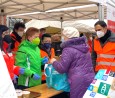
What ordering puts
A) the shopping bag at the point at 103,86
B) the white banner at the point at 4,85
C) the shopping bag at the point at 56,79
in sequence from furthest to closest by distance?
the shopping bag at the point at 56,79, the shopping bag at the point at 103,86, the white banner at the point at 4,85

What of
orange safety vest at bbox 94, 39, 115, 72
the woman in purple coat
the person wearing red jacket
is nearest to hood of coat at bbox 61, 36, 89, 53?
the woman in purple coat

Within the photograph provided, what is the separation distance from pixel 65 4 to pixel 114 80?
3175 millimetres

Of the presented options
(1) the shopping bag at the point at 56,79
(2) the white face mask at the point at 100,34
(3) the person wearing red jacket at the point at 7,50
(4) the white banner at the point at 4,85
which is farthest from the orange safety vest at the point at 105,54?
→ (4) the white banner at the point at 4,85

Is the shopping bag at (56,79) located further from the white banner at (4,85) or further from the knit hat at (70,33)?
the white banner at (4,85)

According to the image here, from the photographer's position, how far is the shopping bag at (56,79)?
332cm

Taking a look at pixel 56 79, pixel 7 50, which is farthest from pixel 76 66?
pixel 7 50

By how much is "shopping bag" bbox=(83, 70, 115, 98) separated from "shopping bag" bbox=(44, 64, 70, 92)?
0.44 meters

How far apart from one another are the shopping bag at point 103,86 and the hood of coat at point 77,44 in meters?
0.41

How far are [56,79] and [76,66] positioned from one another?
353 millimetres

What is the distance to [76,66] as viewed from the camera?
126 inches

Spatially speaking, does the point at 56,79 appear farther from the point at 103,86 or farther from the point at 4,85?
the point at 4,85

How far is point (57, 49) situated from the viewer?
5.95 m

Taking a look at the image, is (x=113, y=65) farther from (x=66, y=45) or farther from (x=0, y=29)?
(x=0, y=29)

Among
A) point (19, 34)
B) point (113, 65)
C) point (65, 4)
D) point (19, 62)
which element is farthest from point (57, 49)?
point (19, 62)
